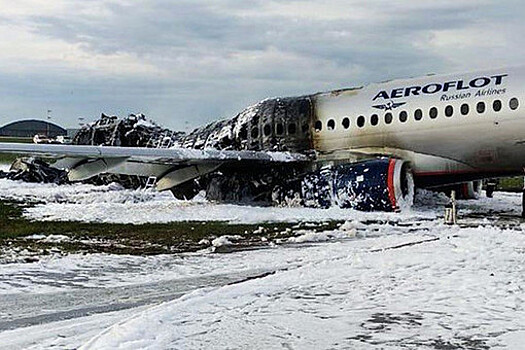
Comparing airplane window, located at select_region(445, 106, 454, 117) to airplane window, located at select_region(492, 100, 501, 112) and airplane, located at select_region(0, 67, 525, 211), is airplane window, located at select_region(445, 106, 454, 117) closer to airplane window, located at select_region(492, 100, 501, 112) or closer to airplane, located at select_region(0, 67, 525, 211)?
airplane, located at select_region(0, 67, 525, 211)

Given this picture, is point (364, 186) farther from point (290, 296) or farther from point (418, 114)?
point (290, 296)

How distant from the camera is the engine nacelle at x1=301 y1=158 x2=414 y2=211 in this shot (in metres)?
17.5

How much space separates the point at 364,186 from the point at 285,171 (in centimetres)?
329

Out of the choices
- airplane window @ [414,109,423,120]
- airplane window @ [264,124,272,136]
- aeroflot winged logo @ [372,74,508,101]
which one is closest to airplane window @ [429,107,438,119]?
airplane window @ [414,109,423,120]

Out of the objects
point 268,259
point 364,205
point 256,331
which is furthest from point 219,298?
point 364,205

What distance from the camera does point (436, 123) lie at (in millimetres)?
18750

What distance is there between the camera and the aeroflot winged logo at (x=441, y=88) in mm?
18266

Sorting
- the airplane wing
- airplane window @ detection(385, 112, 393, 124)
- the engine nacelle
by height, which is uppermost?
airplane window @ detection(385, 112, 393, 124)

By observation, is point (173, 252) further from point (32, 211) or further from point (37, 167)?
point (37, 167)

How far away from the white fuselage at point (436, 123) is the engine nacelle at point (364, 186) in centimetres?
86

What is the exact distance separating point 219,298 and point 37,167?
31.2m

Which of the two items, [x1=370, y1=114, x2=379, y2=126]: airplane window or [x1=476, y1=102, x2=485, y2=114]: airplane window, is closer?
[x1=476, y1=102, x2=485, y2=114]: airplane window

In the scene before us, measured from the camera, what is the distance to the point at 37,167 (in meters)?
36.4

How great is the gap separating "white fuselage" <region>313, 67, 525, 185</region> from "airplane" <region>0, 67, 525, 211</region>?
0.08 ft
